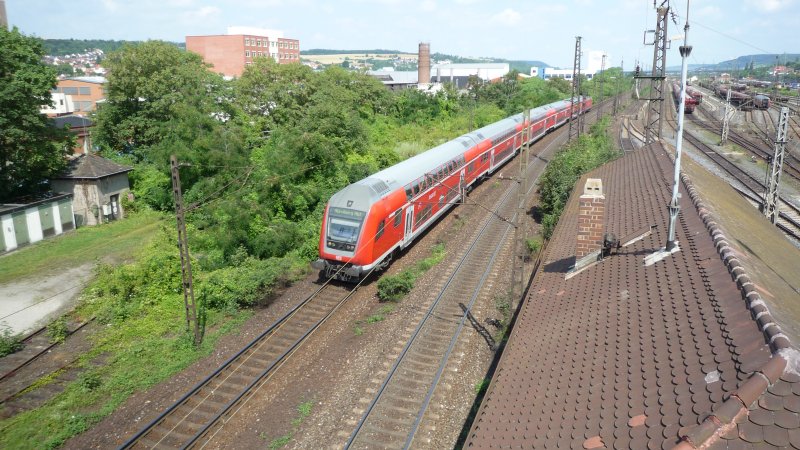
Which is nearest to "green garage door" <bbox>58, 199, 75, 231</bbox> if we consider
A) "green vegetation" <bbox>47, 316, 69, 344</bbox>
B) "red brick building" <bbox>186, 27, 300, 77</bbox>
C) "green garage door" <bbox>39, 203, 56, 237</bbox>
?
"green garage door" <bbox>39, 203, 56, 237</bbox>

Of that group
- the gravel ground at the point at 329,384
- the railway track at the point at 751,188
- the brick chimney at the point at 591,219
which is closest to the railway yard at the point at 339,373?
the gravel ground at the point at 329,384

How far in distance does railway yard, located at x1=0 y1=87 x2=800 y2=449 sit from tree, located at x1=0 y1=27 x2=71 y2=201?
14604mm

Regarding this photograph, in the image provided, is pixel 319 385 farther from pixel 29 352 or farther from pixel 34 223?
pixel 34 223

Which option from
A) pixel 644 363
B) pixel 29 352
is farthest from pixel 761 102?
pixel 29 352

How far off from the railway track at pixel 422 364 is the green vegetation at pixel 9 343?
11631 mm

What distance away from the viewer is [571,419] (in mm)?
7355

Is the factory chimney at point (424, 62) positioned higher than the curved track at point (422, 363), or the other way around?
the factory chimney at point (424, 62)

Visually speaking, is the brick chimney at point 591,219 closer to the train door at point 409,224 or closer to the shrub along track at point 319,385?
the shrub along track at point 319,385

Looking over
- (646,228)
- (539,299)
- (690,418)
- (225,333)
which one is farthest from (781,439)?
(225,333)

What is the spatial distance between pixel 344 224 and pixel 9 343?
10989mm

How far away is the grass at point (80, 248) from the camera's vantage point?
23.6 meters

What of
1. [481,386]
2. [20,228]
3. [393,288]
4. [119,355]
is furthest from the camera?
[20,228]

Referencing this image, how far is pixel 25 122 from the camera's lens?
2661 centimetres

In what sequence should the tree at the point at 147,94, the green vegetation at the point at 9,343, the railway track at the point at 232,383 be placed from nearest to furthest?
1. the railway track at the point at 232,383
2. the green vegetation at the point at 9,343
3. the tree at the point at 147,94
